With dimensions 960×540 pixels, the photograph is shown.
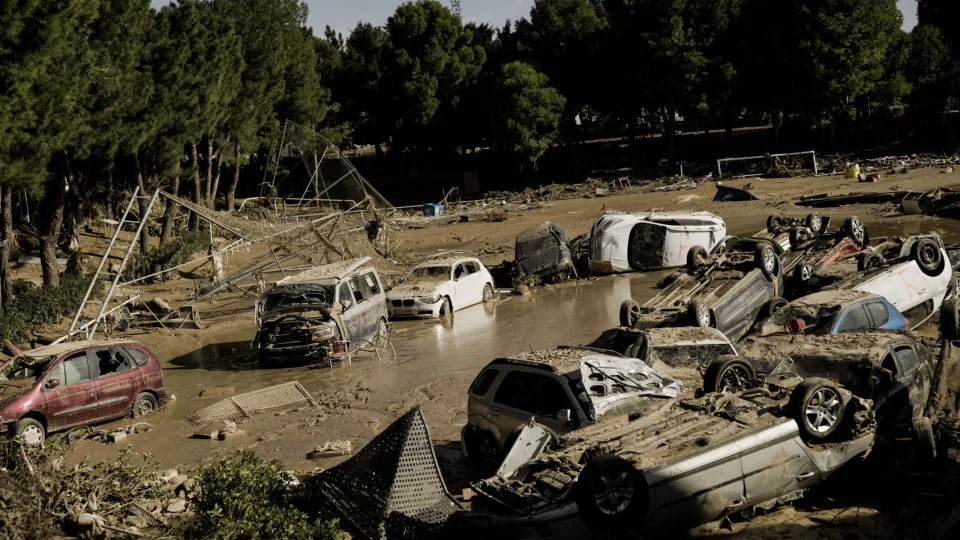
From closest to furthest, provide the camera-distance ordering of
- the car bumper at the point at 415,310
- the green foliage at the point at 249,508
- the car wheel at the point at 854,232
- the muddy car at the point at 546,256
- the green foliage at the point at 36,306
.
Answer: the green foliage at the point at 249,508 < the car wheel at the point at 854,232 < the car bumper at the point at 415,310 < the green foliage at the point at 36,306 < the muddy car at the point at 546,256

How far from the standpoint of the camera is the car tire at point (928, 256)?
15.1 meters

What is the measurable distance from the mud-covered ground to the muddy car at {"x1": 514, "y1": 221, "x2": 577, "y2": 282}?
0.50m

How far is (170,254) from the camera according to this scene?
110 feet

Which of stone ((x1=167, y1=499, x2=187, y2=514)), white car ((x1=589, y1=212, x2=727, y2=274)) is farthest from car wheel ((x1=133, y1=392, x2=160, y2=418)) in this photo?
white car ((x1=589, y1=212, x2=727, y2=274))

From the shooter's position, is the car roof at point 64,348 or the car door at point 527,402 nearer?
the car door at point 527,402

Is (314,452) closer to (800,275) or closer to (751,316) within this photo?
(751,316)

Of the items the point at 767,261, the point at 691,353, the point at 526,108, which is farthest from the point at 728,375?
the point at 526,108

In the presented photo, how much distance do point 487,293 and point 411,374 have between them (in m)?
7.68

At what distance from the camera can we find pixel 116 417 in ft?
46.6

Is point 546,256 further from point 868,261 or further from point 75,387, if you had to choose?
point 75,387

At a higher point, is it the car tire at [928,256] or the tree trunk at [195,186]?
the tree trunk at [195,186]

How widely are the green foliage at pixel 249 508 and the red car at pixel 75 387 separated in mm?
5494

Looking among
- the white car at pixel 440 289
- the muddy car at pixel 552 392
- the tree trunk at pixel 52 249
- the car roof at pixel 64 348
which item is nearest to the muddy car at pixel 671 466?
the muddy car at pixel 552 392

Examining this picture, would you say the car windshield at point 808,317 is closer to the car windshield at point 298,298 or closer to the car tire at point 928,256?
the car tire at point 928,256
